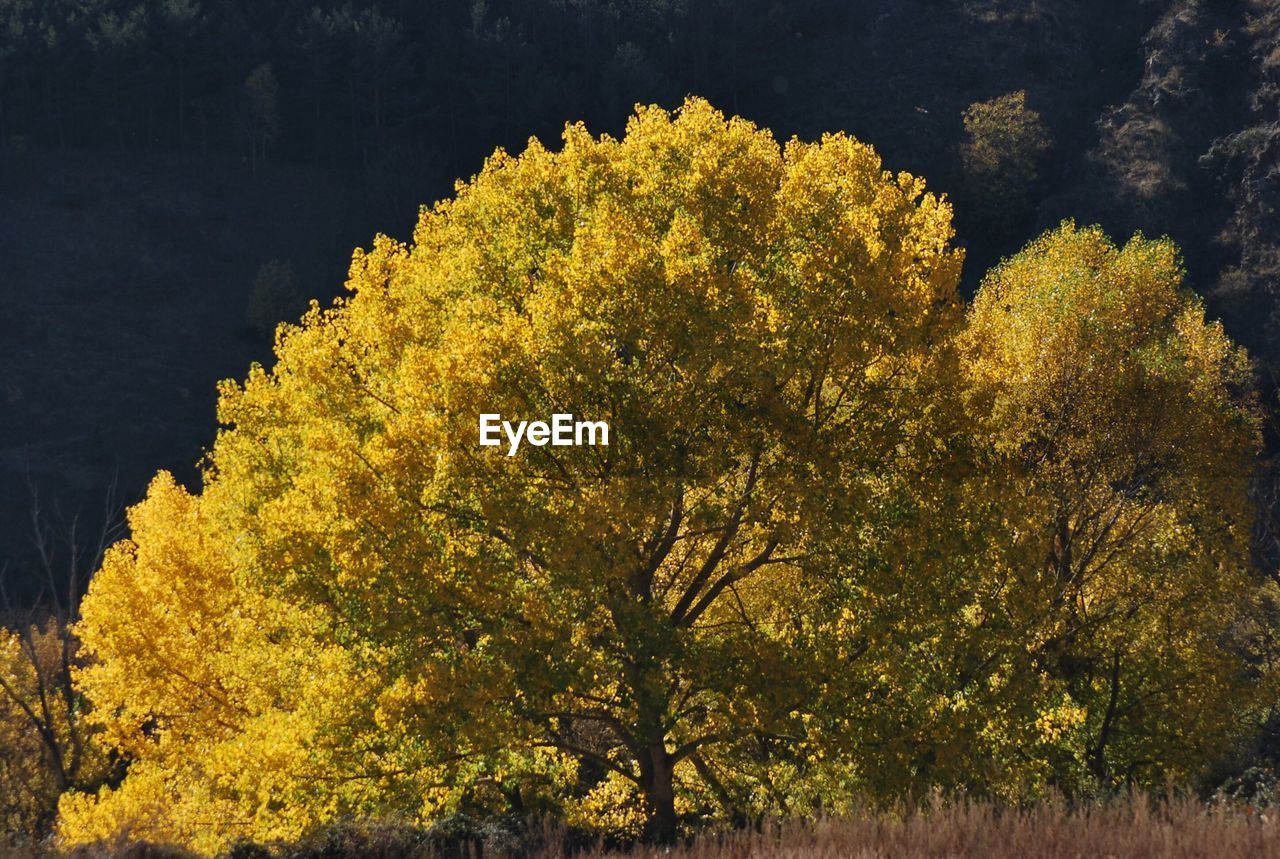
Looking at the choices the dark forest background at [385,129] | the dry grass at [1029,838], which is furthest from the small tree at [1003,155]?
the dry grass at [1029,838]

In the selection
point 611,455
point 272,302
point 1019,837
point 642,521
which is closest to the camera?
point 1019,837

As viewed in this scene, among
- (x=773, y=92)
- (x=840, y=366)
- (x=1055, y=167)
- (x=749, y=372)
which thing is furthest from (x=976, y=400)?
(x=773, y=92)

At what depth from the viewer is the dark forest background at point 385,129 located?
3073 inches

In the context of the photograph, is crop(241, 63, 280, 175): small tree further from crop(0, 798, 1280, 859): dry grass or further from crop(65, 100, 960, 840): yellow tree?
crop(0, 798, 1280, 859): dry grass

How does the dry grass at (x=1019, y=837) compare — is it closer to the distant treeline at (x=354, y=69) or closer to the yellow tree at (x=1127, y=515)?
the yellow tree at (x=1127, y=515)

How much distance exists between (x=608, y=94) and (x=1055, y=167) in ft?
100

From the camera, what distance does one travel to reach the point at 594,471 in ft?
59.5

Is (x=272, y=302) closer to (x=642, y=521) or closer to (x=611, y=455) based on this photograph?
(x=611, y=455)

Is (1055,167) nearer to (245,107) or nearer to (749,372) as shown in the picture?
(245,107)

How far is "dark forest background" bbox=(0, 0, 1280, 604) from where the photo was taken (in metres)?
78.1

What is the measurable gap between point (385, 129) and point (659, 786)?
89119 millimetres

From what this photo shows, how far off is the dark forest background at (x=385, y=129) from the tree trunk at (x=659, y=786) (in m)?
56.0

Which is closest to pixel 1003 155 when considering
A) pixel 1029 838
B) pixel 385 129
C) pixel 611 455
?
pixel 385 129

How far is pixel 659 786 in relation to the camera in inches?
806
